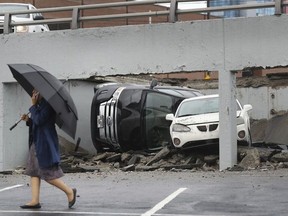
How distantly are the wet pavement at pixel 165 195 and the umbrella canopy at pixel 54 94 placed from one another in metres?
1.23

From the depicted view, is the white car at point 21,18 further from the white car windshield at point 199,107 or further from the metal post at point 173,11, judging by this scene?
the white car windshield at point 199,107

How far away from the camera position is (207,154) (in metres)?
17.4

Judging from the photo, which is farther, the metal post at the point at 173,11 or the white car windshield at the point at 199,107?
the white car windshield at the point at 199,107

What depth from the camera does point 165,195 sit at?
34.3 ft

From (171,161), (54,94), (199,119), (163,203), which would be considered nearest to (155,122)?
(171,161)

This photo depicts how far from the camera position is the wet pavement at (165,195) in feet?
29.1

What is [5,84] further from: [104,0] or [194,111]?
[104,0]

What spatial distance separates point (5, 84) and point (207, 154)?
579cm

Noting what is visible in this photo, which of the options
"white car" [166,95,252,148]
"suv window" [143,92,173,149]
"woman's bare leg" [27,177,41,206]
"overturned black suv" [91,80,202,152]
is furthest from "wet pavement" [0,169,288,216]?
"suv window" [143,92,173,149]

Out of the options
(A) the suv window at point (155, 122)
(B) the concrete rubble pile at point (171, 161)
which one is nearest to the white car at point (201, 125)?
(B) the concrete rubble pile at point (171, 161)

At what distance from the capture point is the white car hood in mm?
17031

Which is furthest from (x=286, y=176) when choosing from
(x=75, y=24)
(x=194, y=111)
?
(x=75, y=24)

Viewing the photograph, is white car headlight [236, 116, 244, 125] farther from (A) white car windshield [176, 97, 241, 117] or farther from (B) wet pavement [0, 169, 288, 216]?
(B) wet pavement [0, 169, 288, 216]

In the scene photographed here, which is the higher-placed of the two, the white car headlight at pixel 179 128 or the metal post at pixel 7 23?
the metal post at pixel 7 23
